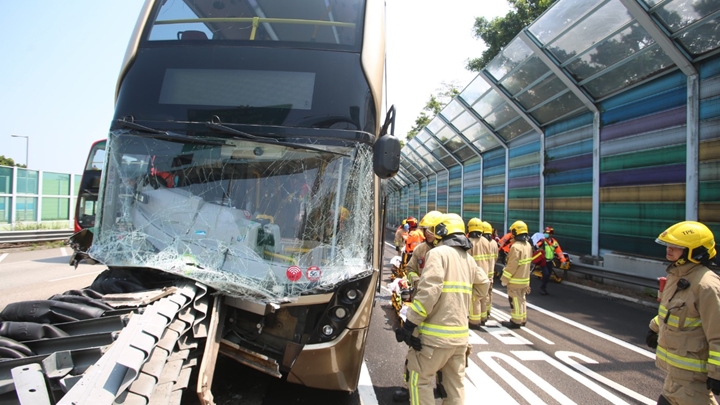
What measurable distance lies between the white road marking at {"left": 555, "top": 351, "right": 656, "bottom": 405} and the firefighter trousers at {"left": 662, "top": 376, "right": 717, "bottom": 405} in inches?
42.0

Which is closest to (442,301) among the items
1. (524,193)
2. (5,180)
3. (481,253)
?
(481,253)

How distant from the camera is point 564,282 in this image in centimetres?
1071

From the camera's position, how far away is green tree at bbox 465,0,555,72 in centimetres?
Answer: 2102

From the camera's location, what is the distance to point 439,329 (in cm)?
304

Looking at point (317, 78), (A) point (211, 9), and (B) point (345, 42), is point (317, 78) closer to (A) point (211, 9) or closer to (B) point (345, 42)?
(B) point (345, 42)

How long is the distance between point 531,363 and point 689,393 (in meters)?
2.08

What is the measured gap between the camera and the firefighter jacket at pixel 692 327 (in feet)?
9.12

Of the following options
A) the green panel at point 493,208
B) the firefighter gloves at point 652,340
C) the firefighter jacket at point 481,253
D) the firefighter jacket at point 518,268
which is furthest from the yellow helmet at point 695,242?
the green panel at point 493,208

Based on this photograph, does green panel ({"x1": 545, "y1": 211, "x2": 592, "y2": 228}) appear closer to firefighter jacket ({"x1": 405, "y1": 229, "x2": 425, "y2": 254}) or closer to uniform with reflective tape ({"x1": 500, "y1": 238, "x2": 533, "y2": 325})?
firefighter jacket ({"x1": 405, "y1": 229, "x2": 425, "y2": 254})

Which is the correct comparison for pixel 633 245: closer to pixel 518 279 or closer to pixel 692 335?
pixel 518 279

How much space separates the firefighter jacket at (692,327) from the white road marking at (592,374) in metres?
1.08

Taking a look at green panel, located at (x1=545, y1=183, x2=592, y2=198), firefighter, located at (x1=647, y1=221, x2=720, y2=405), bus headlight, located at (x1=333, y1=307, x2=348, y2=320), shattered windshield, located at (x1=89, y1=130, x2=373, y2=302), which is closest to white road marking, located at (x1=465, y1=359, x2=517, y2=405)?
firefighter, located at (x1=647, y1=221, x2=720, y2=405)

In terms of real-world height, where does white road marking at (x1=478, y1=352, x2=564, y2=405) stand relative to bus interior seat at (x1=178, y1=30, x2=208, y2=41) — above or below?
below

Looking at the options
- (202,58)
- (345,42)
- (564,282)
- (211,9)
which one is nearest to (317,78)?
(345,42)
